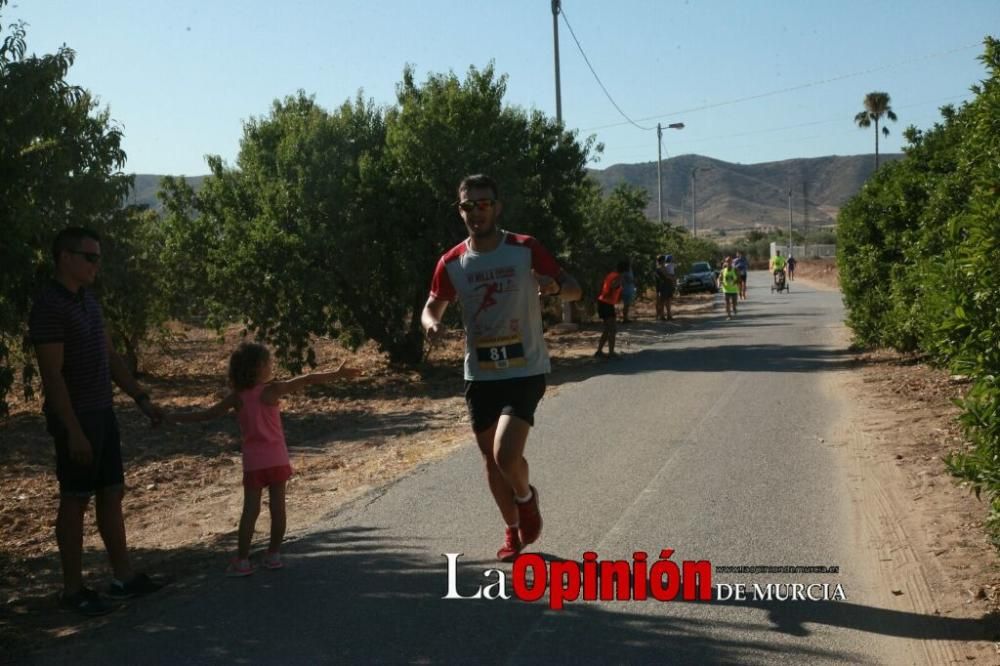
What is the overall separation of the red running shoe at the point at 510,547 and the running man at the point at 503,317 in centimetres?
24

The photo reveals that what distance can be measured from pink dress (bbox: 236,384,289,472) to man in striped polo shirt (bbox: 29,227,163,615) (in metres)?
0.71

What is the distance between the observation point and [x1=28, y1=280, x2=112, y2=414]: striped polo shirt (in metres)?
5.66

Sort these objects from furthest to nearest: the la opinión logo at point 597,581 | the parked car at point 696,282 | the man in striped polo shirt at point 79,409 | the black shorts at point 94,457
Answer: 1. the parked car at point 696,282
2. the black shorts at point 94,457
3. the man in striped polo shirt at point 79,409
4. the la opinión logo at point 597,581

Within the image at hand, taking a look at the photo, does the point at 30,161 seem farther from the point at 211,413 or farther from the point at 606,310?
the point at 606,310

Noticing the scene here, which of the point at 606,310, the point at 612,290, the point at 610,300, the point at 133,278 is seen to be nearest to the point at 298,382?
the point at 612,290

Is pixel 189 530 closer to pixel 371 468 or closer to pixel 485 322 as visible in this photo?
pixel 371 468

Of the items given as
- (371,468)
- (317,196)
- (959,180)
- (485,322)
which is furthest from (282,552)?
(317,196)

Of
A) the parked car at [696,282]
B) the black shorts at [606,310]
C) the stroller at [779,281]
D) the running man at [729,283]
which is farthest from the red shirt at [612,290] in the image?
the parked car at [696,282]

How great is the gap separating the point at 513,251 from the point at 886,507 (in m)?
3.38

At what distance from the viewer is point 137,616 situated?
5582 millimetres

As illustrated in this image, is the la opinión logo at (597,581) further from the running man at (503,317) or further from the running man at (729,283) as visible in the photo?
the running man at (729,283)

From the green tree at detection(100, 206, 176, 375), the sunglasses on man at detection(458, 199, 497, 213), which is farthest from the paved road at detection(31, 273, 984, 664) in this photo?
the green tree at detection(100, 206, 176, 375)

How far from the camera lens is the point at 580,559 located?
20.0 feet

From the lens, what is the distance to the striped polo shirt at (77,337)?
5.66m
